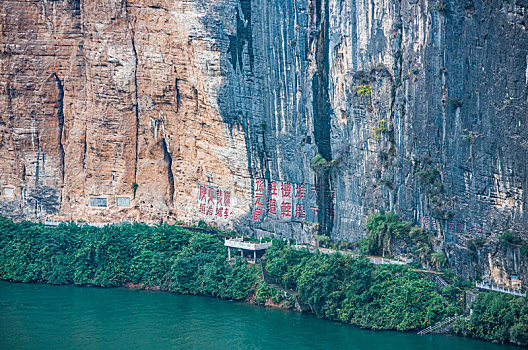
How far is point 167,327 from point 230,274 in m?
2.71

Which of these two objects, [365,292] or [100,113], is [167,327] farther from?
[100,113]

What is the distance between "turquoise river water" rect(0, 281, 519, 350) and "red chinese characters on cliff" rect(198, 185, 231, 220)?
2943mm

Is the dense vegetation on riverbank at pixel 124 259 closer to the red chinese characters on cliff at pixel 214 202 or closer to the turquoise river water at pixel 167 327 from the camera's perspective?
the turquoise river water at pixel 167 327

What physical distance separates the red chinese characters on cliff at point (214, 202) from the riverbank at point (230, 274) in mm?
891

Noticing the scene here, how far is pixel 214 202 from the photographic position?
89.7ft

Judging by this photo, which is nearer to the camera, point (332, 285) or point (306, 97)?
point (332, 285)

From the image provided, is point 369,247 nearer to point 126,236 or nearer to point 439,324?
point 439,324

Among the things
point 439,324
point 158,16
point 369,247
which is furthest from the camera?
point 158,16

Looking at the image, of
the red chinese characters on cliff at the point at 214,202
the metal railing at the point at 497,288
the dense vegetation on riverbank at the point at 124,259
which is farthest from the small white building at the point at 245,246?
the metal railing at the point at 497,288

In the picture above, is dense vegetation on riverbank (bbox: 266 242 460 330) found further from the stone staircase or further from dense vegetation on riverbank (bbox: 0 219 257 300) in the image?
dense vegetation on riverbank (bbox: 0 219 257 300)

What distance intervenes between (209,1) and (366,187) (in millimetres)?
6171

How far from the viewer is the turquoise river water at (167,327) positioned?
21328 mm

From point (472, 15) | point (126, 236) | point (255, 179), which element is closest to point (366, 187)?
point (255, 179)

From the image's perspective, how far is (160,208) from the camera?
93.7 feet
